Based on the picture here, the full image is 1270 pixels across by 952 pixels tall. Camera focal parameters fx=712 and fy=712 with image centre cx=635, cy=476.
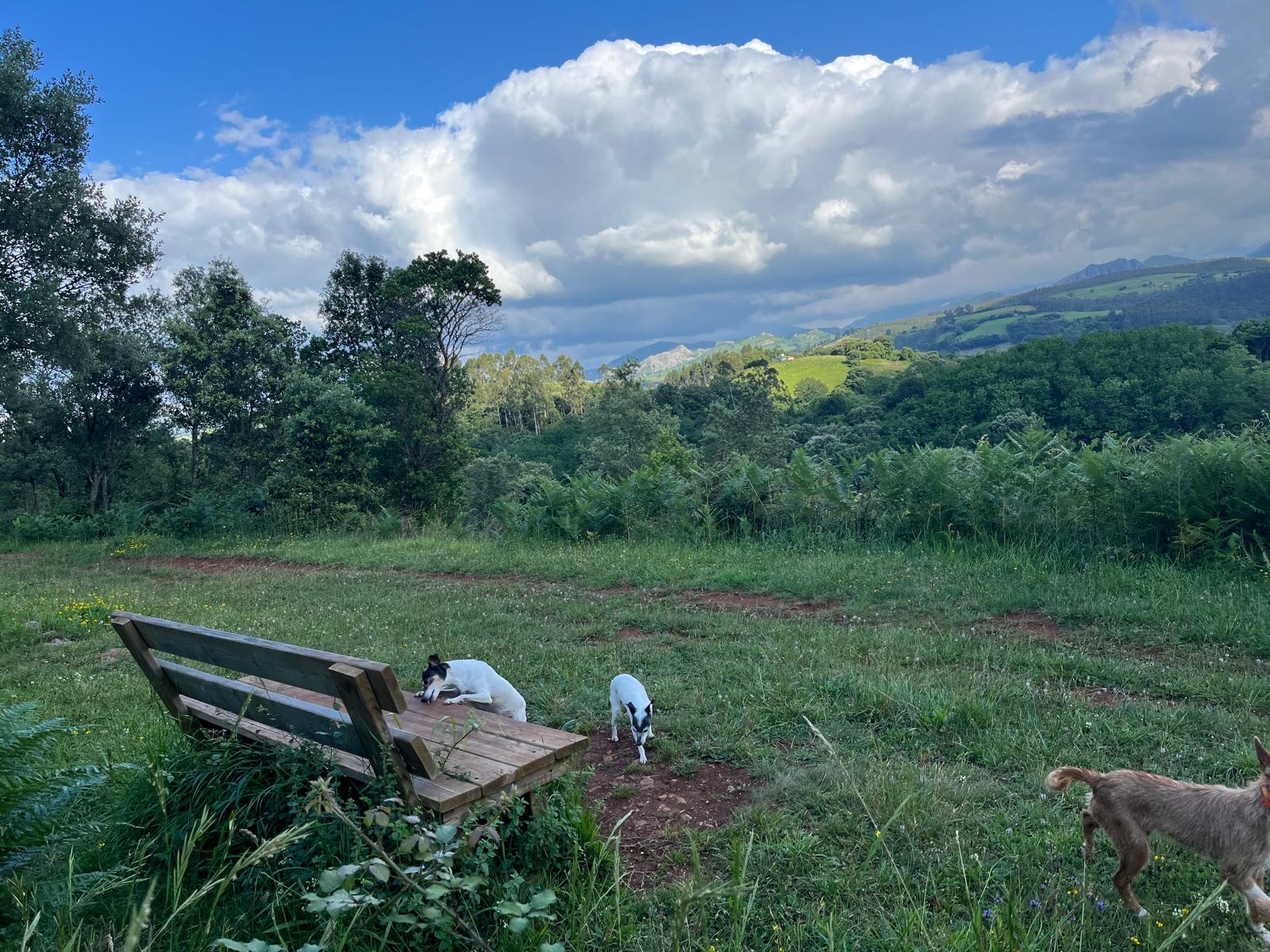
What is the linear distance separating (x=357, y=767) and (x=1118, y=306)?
462 ft

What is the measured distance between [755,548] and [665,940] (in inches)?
320

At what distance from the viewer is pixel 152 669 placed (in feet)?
11.2

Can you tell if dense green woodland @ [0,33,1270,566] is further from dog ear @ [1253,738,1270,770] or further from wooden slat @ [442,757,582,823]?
wooden slat @ [442,757,582,823]

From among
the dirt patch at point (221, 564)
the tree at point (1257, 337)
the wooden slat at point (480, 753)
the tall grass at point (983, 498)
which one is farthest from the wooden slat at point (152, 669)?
the tree at point (1257, 337)

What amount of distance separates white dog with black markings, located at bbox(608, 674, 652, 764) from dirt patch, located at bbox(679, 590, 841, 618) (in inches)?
127

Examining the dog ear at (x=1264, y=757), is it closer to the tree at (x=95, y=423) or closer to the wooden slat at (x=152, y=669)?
the wooden slat at (x=152, y=669)

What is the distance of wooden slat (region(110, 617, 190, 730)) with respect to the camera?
10.8 ft

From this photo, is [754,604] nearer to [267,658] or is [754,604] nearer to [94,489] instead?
[267,658]

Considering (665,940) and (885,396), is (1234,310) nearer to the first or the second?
(885,396)

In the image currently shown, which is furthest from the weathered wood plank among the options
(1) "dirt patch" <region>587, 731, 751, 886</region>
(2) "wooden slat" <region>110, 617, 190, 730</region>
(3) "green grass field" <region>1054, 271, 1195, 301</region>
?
(3) "green grass field" <region>1054, 271, 1195, 301</region>

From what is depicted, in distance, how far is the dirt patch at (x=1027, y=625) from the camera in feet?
20.2

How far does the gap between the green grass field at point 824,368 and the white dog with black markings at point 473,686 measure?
256 feet


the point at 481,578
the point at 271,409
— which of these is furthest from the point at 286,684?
the point at 271,409

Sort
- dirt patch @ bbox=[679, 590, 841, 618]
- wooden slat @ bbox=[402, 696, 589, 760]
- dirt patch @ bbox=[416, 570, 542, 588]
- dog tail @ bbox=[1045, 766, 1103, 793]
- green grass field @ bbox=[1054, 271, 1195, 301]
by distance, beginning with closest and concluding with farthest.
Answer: dog tail @ bbox=[1045, 766, 1103, 793] → wooden slat @ bbox=[402, 696, 589, 760] → dirt patch @ bbox=[679, 590, 841, 618] → dirt patch @ bbox=[416, 570, 542, 588] → green grass field @ bbox=[1054, 271, 1195, 301]
